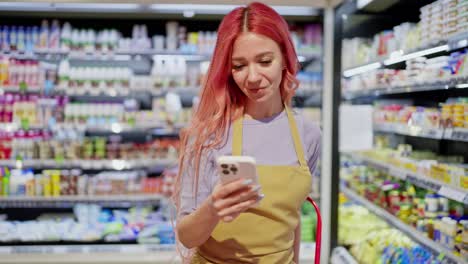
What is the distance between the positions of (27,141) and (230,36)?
3.46m

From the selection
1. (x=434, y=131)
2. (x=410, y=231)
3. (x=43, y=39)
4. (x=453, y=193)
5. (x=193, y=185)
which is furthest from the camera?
(x=43, y=39)

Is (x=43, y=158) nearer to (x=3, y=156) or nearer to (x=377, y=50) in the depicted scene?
(x=3, y=156)

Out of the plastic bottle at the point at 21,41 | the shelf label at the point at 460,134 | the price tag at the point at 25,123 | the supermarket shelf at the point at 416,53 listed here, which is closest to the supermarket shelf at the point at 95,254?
the price tag at the point at 25,123

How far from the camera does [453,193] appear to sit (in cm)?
244

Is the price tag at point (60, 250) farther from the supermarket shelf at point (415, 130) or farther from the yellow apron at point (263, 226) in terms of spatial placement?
the yellow apron at point (263, 226)

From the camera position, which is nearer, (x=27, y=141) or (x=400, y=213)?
(x=400, y=213)

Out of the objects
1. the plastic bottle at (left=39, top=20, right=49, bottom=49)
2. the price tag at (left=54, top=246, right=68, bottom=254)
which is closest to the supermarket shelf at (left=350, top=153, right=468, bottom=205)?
the price tag at (left=54, top=246, right=68, bottom=254)

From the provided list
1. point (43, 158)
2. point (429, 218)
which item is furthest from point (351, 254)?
point (43, 158)

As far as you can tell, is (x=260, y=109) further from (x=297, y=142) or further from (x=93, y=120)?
(x=93, y=120)

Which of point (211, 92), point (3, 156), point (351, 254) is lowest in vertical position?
point (351, 254)

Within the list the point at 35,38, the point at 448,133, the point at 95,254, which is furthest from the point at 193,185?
the point at 35,38

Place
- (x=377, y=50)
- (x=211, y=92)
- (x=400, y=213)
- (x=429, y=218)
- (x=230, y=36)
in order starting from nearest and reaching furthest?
(x=230, y=36), (x=211, y=92), (x=429, y=218), (x=400, y=213), (x=377, y=50)

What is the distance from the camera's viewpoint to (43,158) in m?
4.34

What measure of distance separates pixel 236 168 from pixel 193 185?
261mm
